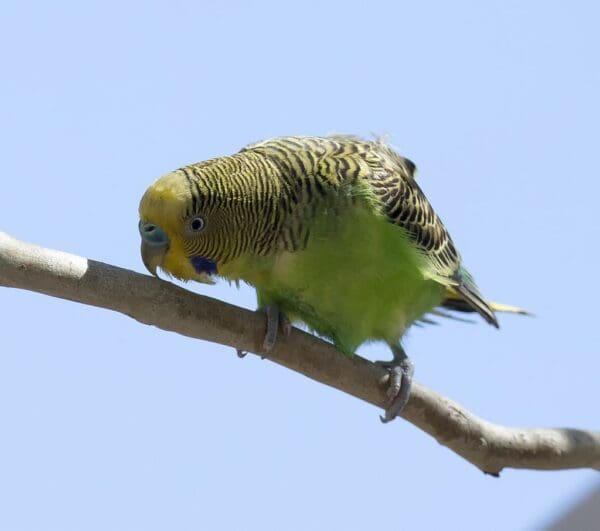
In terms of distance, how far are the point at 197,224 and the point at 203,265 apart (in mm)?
237

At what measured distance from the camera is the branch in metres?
3.58

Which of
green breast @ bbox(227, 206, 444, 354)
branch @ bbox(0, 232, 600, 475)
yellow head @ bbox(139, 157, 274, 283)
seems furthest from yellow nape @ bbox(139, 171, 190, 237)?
green breast @ bbox(227, 206, 444, 354)

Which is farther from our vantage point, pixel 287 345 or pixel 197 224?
pixel 287 345

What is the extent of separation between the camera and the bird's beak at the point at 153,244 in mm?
4168

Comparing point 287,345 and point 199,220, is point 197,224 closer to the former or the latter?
point 199,220

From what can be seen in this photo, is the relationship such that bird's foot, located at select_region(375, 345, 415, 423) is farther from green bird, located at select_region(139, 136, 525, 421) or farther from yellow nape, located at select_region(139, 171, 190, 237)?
yellow nape, located at select_region(139, 171, 190, 237)

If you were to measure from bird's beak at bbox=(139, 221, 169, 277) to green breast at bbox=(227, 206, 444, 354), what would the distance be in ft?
1.43

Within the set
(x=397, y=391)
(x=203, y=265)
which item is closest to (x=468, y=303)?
(x=397, y=391)

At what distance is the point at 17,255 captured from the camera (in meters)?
3.52

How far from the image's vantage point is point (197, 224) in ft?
13.9

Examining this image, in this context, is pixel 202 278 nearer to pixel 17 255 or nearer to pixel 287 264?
pixel 287 264

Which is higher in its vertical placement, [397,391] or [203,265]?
[203,265]

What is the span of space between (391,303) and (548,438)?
3.63 feet

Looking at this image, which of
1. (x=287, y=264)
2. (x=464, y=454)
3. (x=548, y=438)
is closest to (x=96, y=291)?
(x=287, y=264)
